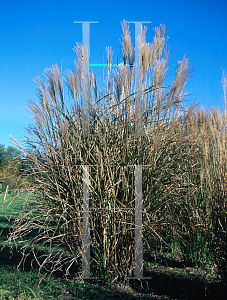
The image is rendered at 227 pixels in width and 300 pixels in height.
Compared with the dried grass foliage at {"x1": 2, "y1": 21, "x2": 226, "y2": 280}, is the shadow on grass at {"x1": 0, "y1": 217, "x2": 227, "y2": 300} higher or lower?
lower

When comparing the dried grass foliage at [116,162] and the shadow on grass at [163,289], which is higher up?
the dried grass foliage at [116,162]

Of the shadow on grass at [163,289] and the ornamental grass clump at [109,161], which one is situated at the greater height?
the ornamental grass clump at [109,161]

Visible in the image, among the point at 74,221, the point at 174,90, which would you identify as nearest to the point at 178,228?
the point at 74,221

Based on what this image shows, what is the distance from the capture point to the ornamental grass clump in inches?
93.0

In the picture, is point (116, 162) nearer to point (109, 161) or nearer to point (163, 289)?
point (109, 161)

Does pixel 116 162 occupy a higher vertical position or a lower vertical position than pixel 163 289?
higher

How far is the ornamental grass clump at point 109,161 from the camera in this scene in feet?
7.75

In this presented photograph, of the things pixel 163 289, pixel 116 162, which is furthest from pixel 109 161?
pixel 163 289

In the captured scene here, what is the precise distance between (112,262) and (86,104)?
1554 millimetres

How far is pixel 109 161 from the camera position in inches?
94.7

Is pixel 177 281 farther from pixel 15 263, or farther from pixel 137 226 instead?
pixel 15 263

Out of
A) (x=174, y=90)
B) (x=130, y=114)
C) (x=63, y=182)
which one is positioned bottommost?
(x=63, y=182)

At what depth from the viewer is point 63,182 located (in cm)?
257

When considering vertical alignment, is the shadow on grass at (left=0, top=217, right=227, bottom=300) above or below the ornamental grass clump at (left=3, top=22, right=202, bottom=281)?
below
